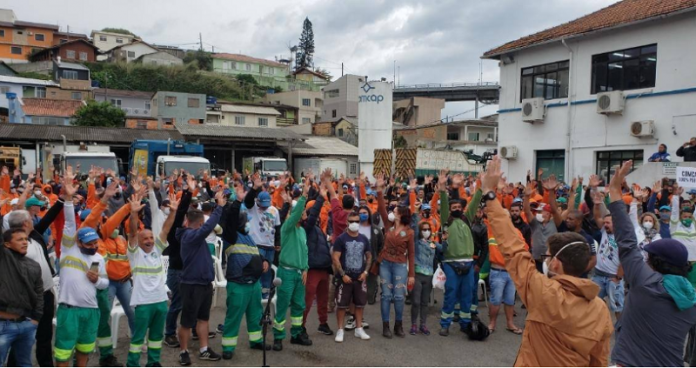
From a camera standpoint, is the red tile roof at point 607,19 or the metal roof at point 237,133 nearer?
the red tile roof at point 607,19

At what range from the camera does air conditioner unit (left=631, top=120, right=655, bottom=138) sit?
59.4ft

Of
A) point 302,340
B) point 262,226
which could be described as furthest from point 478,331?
point 262,226

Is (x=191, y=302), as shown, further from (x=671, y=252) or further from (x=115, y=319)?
(x=671, y=252)

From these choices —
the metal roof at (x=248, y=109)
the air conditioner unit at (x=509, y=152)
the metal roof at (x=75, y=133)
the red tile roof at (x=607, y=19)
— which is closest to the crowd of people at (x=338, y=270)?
the red tile roof at (x=607, y=19)

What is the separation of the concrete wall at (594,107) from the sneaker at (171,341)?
1752 cm

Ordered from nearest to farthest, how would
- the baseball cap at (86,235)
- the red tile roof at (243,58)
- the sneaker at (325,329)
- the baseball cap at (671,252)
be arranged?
the baseball cap at (671,252) → the baseball cap at (86,235) → the sneaker at (325,329) → the red tile roof at (243,58)

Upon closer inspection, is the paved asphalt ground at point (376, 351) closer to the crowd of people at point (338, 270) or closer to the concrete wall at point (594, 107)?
the crowd of people at point (338, 270)

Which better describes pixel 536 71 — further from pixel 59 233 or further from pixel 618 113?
pixel 59 233

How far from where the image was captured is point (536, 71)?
22.5 meters

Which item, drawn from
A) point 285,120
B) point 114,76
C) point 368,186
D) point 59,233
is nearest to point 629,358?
point 59,233

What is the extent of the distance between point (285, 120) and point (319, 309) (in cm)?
5315

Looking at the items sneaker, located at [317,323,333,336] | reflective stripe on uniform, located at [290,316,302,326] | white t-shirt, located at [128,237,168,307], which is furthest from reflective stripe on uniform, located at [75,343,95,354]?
sneaker, located at [317,323,333,336]

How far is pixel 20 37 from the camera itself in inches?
2697

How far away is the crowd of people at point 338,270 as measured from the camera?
292cm
